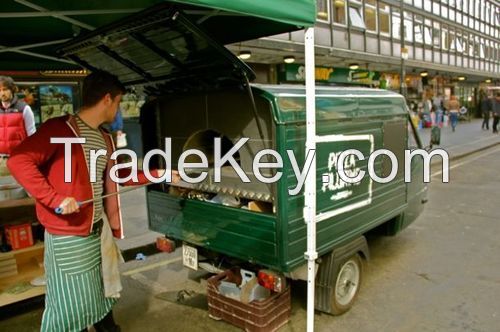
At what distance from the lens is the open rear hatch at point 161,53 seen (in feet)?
9.21

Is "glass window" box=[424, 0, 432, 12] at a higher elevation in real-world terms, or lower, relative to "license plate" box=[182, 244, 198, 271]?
higher

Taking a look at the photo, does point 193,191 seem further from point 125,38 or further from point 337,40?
point 337,40

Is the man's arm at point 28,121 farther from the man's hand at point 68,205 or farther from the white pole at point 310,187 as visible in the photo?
the white pole at point 310,187

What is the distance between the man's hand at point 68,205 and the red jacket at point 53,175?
3 cm

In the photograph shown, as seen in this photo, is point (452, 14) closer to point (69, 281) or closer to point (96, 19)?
point (96, 19)

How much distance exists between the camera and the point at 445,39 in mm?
27688

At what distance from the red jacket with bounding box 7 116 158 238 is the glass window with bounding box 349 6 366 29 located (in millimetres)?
17560

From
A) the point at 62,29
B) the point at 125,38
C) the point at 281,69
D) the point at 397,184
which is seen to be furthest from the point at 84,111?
the point at 281,69

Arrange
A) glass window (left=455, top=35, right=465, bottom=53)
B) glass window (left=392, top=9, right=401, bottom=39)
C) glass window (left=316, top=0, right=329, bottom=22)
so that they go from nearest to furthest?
glass window (left=316, top=0, right=329, bottom=22), glass window (left=392, top=9, right=401, bottom=39), glass window (left=455, top=35, right=465, bottom=53)

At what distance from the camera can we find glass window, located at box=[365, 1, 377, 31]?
1977cm

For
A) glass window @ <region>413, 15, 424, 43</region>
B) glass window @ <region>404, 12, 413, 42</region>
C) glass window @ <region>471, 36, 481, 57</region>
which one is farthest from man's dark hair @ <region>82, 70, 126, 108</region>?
glass window @ <region>471, 36, 481, 57</region>

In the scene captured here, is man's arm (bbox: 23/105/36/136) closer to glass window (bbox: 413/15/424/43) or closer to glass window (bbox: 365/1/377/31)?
glass window (bbox: 365/1/377/31)

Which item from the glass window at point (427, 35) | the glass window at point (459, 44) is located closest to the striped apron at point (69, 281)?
the glass window at point (427, 35)

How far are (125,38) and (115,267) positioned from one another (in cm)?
Answer: 172
